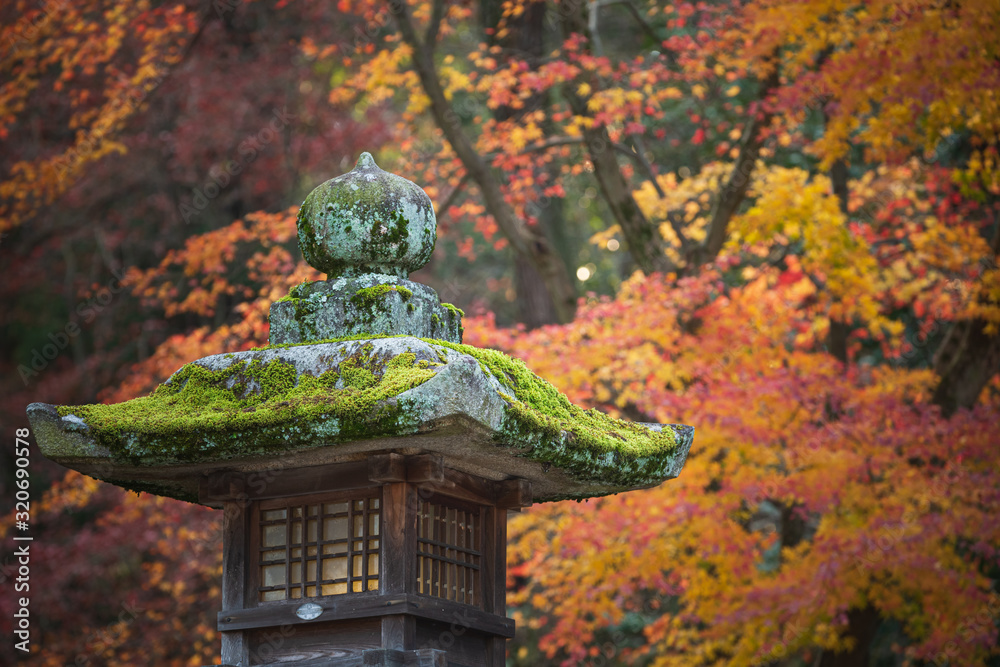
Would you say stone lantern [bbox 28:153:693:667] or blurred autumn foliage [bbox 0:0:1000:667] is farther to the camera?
blurred autumn foliage [bbox 0:0:1000:667]

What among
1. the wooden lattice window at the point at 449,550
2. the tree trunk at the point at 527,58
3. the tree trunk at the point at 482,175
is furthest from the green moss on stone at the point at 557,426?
the tree trunk at the point at 527,58

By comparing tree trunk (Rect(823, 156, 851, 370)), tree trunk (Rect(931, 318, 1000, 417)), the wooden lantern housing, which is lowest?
the wooden lantern housing

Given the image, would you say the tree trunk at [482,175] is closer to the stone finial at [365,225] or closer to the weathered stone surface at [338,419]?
the stone finial at [365,225]

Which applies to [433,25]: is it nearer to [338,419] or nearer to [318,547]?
[318,547]

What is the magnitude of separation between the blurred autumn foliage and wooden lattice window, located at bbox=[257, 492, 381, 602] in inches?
198

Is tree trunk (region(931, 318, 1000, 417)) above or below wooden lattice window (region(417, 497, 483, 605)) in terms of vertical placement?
above

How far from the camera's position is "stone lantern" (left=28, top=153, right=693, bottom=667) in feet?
11.2

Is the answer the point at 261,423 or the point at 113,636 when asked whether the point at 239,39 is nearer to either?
the point at 113,636

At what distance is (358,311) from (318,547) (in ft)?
3.01

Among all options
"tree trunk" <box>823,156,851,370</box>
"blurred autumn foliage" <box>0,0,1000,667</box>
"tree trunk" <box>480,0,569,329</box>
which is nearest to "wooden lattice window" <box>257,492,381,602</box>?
"blurred autumn foliage" <box>0,0,1000,667</box>

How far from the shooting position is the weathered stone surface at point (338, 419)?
326 cm

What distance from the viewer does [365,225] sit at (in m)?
4.00

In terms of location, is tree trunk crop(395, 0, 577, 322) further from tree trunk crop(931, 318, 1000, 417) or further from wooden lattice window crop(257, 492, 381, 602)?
wooden lattice window crop(257, 492, 381, 602)

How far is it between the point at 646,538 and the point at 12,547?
7.33 m
